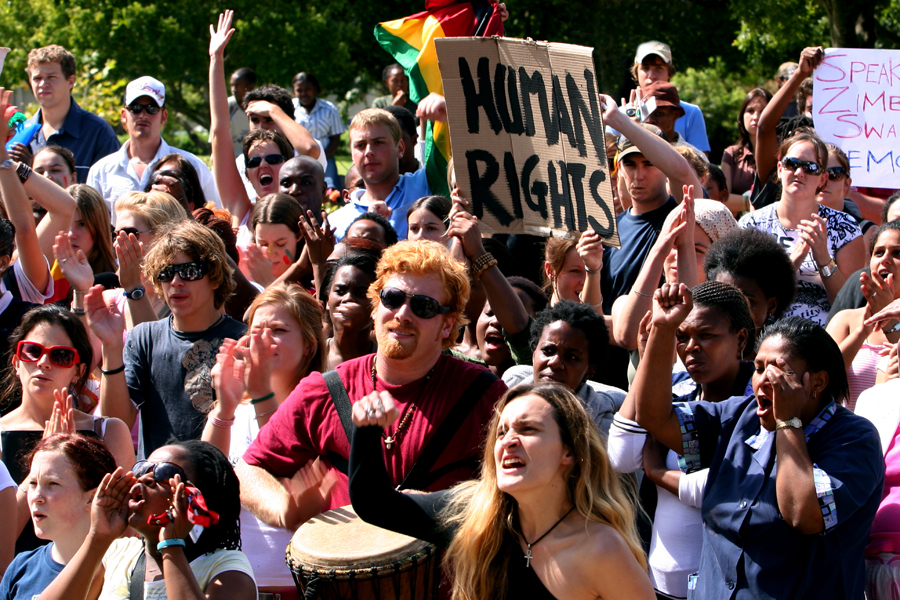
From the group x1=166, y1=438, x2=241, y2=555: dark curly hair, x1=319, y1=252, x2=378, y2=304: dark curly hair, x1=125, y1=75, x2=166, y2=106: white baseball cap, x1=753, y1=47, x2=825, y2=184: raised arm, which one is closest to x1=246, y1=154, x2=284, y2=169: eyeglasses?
x1=125, y1=75, x2=166, y2=106: white baseball cap

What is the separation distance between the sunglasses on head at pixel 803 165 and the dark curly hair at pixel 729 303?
2.03 m

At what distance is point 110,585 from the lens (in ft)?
11.5

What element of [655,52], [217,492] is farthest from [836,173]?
[217,492]

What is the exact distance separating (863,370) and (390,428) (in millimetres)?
2324

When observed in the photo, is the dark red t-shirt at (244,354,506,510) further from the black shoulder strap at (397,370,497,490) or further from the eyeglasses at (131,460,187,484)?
the eyeglasses at (131,460,187,484)

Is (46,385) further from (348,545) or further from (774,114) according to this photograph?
(774,114)

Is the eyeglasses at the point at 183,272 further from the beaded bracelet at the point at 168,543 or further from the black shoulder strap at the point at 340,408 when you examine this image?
the beaded bracelet at the point at 168,543

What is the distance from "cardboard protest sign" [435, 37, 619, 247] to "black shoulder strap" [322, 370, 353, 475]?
5.43 feet

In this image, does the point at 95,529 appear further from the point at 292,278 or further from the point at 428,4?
the point at 428,4

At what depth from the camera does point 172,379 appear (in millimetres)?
4762

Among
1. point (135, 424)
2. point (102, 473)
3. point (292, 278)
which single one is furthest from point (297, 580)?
point (292, 278)

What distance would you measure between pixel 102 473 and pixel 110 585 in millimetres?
564

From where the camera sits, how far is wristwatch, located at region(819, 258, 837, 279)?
540 centimetres

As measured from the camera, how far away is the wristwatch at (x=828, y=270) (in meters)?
5.40
